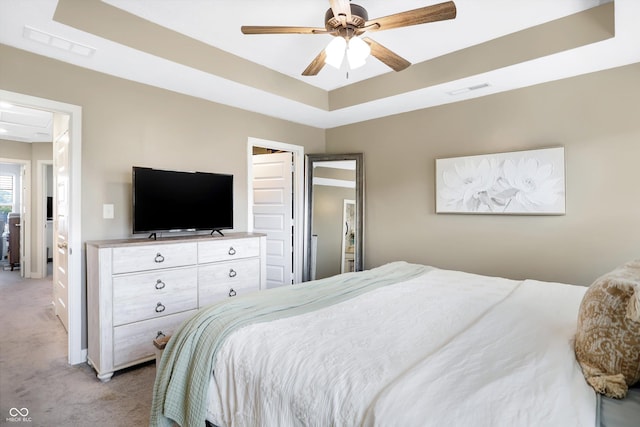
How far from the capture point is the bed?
2.94 ft

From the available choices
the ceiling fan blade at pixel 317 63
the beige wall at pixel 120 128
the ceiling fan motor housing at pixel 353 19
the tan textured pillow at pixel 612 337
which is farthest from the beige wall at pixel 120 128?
the tan textured pillow at pixel 612 337

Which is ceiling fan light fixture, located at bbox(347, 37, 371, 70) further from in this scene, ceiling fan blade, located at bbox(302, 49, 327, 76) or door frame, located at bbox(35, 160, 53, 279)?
door frame, located at bbox(35, 160, 53, 279)

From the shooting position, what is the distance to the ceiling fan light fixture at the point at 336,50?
6.61 ft

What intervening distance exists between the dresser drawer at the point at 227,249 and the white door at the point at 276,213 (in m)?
1.10

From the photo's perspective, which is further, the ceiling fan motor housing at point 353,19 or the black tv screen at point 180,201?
the black tv screen at point 180,201

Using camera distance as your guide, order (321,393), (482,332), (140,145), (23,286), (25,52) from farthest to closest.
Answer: (23,286)
(140,145)
(25,52)
(482,332)
(321,393)

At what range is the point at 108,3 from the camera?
86.4 inches

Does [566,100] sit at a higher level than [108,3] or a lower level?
lower

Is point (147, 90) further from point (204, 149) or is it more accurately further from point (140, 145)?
point (204, 149)

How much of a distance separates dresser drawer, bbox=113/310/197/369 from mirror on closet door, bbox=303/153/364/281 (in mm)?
2022

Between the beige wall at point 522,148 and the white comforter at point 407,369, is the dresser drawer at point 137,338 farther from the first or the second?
the beige wall at point 522,148

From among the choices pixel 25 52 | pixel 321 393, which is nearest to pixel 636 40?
pixel 321 393

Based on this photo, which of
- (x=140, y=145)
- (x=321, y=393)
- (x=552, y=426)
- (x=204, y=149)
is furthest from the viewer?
(x=204, y=149)

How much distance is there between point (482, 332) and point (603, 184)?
2188 millimetres
